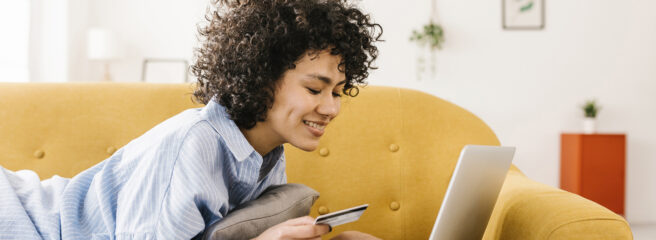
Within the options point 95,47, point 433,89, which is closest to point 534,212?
point 433,89

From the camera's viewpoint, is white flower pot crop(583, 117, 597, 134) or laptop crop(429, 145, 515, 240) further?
white flower pot crop(583, 117, 597, 134)

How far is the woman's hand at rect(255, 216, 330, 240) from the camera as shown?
2.96ft

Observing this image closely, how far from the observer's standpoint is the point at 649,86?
4238 mm

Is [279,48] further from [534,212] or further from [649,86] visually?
[649,86]

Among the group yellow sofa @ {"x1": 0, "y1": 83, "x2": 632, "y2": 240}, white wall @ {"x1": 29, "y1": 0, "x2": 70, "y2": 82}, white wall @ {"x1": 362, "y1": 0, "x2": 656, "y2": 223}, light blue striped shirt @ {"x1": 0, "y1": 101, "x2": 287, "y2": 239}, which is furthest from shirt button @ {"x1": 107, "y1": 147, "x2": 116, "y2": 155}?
white wall @ {"x1": 362, "y1": 0, "x2": 656, "y2": 223}

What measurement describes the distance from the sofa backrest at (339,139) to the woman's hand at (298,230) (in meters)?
0.69

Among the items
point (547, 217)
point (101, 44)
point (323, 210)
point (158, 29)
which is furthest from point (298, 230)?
point (158, 29)

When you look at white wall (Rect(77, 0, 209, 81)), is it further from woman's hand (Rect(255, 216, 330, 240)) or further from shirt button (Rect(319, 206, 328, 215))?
woman's hand (Rect(255, 216, 330, 240))

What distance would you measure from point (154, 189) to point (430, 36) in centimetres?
356

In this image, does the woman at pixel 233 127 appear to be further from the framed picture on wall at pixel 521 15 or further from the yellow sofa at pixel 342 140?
the framed picture on wall at pixel 521 15

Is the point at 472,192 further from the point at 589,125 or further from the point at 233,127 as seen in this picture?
the point at 589,125

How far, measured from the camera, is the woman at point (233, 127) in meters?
0.94

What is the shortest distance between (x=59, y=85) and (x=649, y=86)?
438 centimetres

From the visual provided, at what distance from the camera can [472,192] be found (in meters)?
1.11
